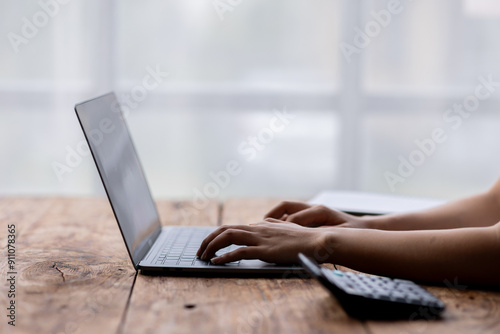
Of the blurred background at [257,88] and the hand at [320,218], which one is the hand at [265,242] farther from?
the blurred background at [257,88]

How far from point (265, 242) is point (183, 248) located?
20cm

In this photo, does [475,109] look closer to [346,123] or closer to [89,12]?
[346,123]

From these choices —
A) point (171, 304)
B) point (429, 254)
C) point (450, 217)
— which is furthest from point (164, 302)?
point (450, 217)

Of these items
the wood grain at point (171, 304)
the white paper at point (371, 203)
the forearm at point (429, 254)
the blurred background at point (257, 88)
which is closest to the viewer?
Result: the wood grain at point (171, 304)

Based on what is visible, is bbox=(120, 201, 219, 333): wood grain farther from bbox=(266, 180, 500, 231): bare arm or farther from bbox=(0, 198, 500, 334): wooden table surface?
bbox=(266, 180, 500, 231): bare arm

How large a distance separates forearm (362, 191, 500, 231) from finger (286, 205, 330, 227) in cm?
9

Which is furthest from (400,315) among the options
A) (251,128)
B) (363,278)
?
(251,128)

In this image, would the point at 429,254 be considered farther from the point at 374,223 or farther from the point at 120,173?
the point at 120,173

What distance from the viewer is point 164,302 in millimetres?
825

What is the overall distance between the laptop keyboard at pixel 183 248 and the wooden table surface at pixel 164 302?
50mm

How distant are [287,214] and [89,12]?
2.01 meters

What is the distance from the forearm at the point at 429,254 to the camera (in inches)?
34.8

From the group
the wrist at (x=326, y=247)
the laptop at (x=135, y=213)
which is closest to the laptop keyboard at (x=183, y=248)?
the laptop at (x=135, y=213)

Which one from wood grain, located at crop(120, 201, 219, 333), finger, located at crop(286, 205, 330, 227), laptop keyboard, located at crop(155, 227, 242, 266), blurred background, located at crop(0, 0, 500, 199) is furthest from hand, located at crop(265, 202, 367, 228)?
blurred background, located at crop(0, 0, 500, 199)
